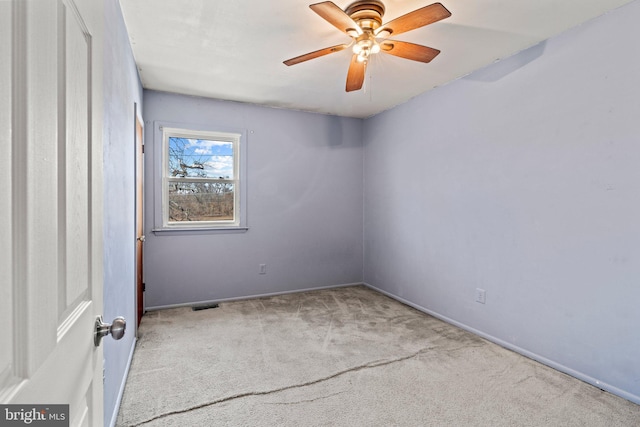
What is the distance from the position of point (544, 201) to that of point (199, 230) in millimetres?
3407

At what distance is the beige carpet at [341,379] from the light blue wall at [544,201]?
265mm

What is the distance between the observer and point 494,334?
2891 mm

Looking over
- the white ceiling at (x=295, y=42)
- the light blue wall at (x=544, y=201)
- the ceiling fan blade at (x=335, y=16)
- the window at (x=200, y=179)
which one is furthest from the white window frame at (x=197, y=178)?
the ceiling fan blade at (x=335, y=16)

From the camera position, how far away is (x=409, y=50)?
2.22 m

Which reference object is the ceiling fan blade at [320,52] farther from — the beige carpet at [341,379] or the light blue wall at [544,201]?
the beige carpet at [341,379]

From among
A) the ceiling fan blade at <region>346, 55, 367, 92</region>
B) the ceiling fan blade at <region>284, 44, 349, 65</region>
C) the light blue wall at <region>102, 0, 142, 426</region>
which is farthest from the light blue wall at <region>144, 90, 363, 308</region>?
the ceiling fan blade at <region>284, 44, 349, 65</region>

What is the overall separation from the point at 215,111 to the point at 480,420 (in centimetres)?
378

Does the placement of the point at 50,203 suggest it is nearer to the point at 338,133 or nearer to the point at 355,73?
the point at 355,73

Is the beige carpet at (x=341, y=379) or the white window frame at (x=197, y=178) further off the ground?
the white window frame at (x=197, y=178)

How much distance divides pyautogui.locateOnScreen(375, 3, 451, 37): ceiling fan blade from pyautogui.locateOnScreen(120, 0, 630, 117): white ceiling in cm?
17

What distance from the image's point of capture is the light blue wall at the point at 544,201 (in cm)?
209

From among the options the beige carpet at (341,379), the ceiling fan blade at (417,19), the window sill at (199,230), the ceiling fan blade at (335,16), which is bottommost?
the beige carpet at (341,379)

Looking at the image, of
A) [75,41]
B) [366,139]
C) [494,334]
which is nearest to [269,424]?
[75,41]

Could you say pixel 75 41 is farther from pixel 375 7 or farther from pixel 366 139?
pixel 366 139
